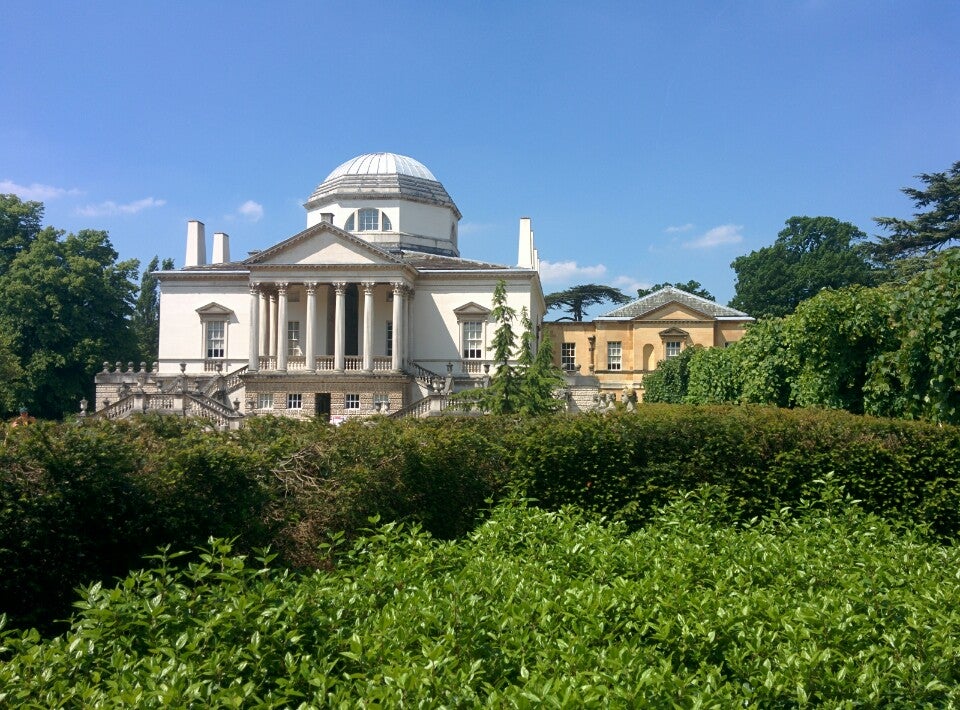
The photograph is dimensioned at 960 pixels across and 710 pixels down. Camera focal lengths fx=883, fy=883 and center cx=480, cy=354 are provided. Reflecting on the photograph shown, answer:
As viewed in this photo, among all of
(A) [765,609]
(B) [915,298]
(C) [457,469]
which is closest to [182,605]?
(A) [765,609]

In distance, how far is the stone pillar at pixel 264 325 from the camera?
45812 millimetres

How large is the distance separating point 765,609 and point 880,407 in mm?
13930

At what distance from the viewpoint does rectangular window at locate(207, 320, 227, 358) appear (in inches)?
1891

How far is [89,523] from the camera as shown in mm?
7527

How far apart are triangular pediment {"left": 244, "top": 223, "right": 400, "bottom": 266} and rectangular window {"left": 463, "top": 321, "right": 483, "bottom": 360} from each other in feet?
19.3

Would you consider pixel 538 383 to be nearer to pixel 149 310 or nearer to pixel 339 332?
pixel 339 332

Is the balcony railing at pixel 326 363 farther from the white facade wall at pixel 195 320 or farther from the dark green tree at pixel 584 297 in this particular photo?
the dark green tree at pixel 584 297

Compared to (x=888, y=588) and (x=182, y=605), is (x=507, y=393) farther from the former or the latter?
(x=182, y=605)

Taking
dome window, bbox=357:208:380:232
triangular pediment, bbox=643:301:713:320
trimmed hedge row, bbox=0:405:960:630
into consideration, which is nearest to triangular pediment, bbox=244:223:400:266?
dome window, bbox=357:208:380:232

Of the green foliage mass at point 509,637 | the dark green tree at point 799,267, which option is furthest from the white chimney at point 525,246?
the green foliage mass at point 509,637

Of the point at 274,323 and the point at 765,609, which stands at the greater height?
the point at 274,323

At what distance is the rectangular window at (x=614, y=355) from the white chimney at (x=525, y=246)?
7.58m

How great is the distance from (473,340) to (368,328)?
633 cm

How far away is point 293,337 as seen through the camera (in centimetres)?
4734
